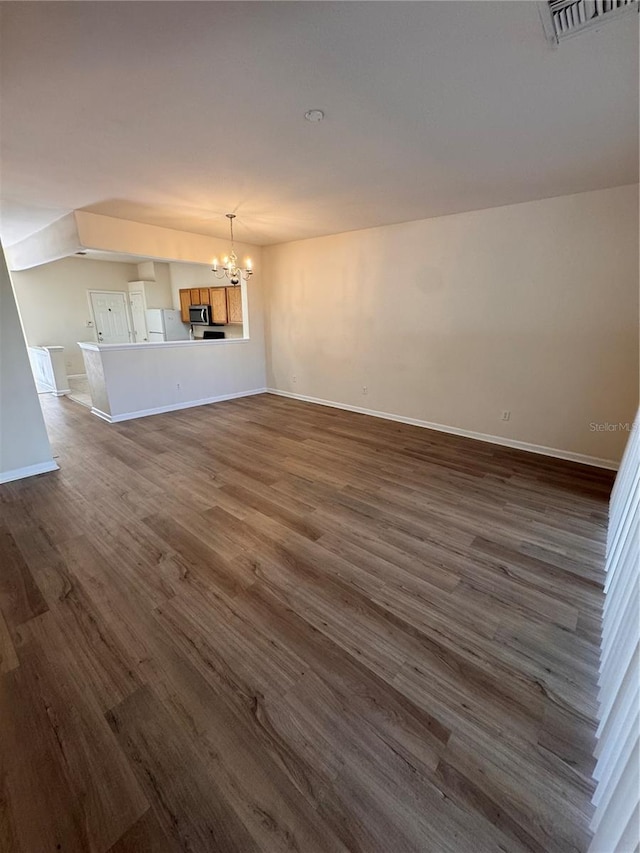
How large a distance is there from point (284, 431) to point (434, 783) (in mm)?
3825

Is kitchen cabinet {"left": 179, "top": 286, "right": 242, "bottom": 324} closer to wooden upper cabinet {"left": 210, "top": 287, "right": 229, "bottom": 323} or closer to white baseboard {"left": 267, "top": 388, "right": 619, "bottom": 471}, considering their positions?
wooden upper cabinet {"left": 210, "top": 287, "right": 229, "bottom": 323}

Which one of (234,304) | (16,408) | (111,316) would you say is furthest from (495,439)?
(111,316)

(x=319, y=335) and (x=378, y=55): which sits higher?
(x=378, y=55)

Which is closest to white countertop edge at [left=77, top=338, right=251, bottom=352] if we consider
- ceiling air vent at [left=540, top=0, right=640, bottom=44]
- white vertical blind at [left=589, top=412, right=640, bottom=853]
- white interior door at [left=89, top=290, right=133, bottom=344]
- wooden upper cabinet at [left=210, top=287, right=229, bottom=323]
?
wooden upper cabinet at [left=210, top=287, right=229, bottom=323]

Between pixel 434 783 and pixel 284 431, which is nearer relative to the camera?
pixel 434 783

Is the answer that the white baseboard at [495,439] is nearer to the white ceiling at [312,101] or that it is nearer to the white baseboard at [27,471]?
the white ceiling at [312,101]

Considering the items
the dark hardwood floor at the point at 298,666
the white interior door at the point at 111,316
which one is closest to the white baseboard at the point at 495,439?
the dark hardwood floor at the point at 298,666

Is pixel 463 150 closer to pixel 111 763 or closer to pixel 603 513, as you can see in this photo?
pixel 603 513

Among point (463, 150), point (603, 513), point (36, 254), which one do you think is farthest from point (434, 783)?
point (36, 254)

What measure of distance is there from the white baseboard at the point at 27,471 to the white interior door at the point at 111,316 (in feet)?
20.8

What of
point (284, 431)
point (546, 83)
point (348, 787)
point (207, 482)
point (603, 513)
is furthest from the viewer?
point (284, 431)

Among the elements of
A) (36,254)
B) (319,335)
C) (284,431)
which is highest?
(36,254)

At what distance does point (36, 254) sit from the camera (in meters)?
5.61

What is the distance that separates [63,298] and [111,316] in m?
1.03
